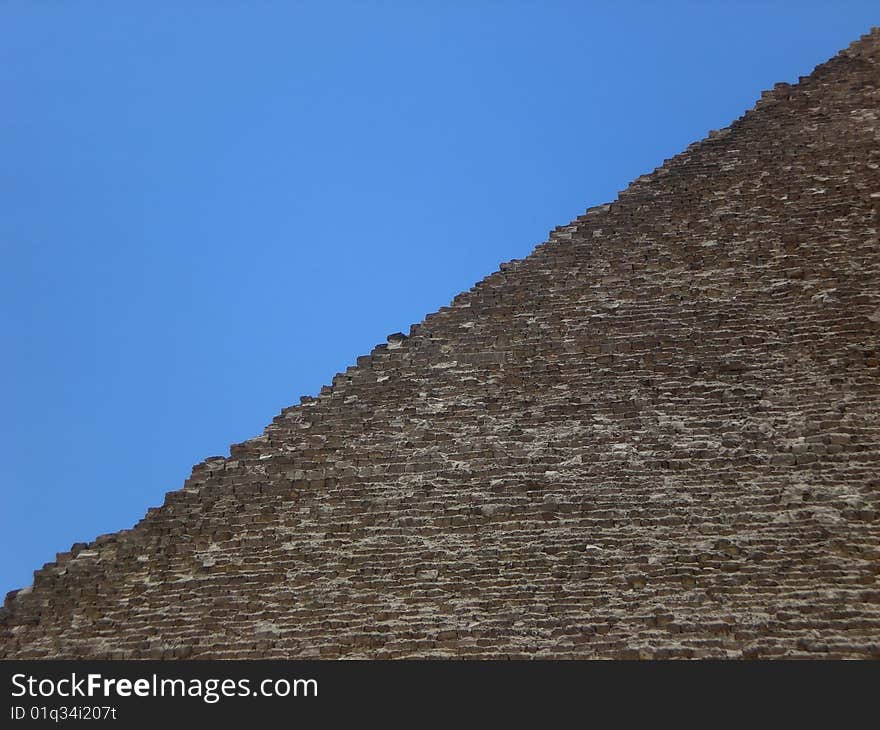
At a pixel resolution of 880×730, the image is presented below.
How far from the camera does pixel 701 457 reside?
1095 cm

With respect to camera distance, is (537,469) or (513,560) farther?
(537,469)

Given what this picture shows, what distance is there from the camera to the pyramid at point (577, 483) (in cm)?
992

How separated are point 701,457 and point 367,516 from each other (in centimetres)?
283

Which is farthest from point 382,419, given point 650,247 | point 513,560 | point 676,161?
point 676,161

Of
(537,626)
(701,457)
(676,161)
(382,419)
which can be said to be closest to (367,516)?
(382,419)

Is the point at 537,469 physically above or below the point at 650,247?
below

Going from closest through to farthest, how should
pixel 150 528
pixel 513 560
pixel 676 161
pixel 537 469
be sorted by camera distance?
pixel 513 560
pixel 537 469
pixel 150 528
pixel 676 161

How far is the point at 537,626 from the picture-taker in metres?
9.89

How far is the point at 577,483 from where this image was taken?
11.0m

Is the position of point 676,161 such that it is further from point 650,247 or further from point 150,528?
point 150,528

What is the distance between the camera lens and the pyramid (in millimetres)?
9922

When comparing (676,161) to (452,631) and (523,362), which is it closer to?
(523,362)

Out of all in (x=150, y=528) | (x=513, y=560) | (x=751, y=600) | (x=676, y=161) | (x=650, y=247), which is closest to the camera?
(x=751, y=600)

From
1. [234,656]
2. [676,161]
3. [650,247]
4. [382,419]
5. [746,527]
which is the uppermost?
[676,161]
